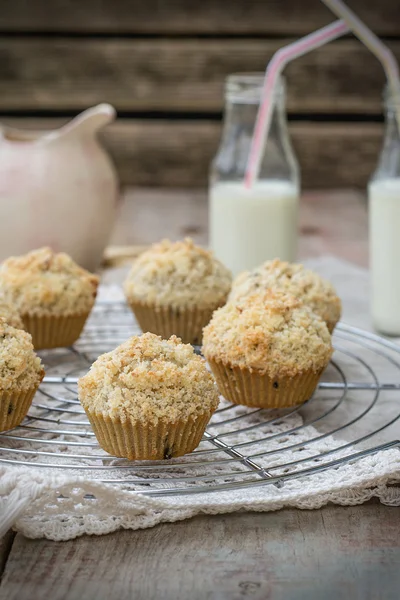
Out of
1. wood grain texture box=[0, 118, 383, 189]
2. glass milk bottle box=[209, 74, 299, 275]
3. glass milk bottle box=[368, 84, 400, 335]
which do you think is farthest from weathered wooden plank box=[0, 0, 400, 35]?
glass milk bottle box=[368, 84, 400, 335]

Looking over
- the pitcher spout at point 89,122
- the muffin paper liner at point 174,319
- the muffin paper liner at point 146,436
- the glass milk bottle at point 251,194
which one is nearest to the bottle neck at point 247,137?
the glass milk bottle at point 251,194

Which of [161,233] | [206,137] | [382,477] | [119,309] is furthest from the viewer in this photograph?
[206,137]

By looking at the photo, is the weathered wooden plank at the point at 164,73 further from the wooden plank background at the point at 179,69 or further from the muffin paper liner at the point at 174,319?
the muffin paper liner at the point at 174,319

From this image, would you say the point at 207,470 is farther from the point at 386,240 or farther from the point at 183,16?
the point at 183,16

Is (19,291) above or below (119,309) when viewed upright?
above

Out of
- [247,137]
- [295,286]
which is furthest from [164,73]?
[295,286]

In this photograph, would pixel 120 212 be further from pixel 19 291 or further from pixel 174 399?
pixel 174 399

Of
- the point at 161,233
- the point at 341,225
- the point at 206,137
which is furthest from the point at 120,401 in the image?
the point at 206,137
